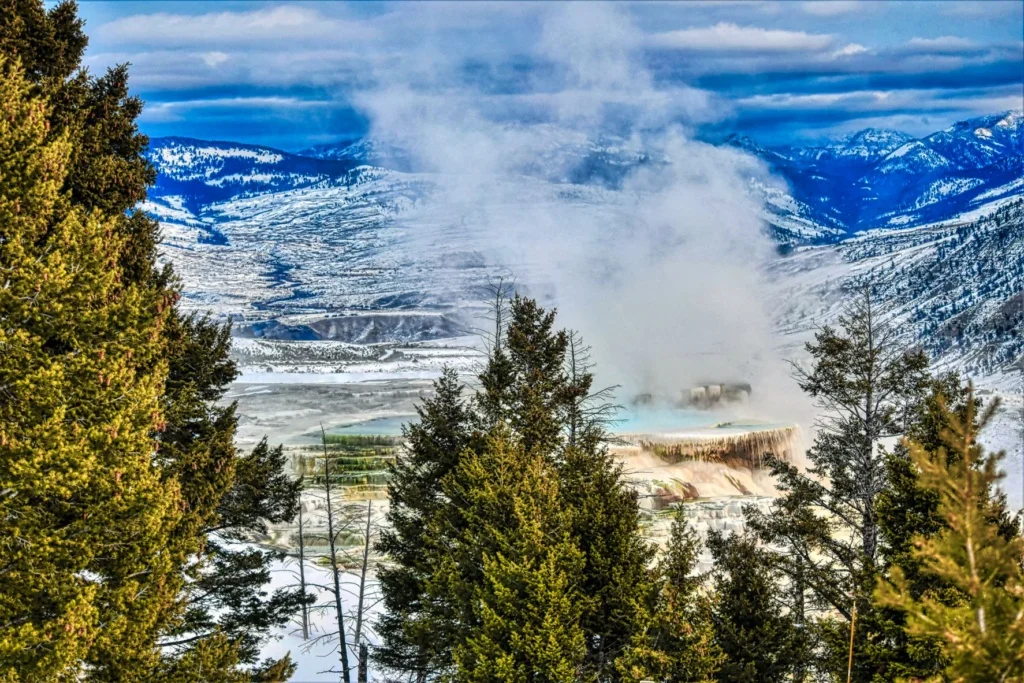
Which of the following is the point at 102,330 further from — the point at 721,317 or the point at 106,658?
the point at 721,317

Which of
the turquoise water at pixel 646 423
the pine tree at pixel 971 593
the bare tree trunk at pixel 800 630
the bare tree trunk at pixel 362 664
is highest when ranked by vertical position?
the turquoise water at pixel 646 423

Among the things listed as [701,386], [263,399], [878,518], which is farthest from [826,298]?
[878,518]

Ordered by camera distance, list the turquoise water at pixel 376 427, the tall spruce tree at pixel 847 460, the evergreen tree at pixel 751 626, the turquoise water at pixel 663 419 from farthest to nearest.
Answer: the turquoise water at pixel 663 419 → the turquoise water at pixel 376 427 → the tall spruce tree at pixel 847 460 → the evergreen tree at pixel 751 626

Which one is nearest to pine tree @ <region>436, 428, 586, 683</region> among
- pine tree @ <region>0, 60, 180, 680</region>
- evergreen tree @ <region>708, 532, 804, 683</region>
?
evergreen tree @ <region>708, 532, 804, 683</region>

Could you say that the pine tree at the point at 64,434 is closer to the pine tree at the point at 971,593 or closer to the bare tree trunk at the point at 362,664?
the pine tree at the point at 971,593

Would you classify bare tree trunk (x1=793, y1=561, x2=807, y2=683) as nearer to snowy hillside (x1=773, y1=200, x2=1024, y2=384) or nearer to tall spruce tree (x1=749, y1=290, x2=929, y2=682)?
tall spruce tree (x1=749, y1=290, x2=929, y2=682)

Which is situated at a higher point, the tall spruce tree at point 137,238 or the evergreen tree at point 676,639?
the tall spruce tree at point 137,238

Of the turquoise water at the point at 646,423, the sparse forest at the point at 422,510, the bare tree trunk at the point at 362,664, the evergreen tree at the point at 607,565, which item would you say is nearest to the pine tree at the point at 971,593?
the sparse forest at the point at 422,510
